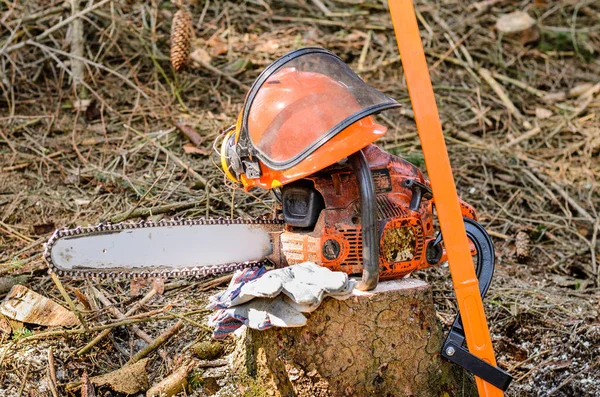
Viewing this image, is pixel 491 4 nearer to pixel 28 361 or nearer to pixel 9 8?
pixel 9 8

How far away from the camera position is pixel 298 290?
2420mm

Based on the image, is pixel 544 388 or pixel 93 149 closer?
pixel 544 388

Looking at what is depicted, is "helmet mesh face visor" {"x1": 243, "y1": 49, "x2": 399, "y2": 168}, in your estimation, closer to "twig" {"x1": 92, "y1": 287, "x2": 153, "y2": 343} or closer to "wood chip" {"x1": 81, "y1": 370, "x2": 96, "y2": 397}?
"twig" {"x1": 92, "y1": 287, "x2": 153, "y2": 343}

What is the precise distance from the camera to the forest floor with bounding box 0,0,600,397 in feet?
10.4

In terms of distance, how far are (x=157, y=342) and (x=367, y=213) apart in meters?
1.11

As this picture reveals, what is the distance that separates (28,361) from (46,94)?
266cm

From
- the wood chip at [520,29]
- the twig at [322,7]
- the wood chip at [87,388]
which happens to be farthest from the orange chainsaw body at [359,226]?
the wood chip at [520,29]

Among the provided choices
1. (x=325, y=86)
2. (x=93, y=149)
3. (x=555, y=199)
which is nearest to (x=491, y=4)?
(x=555, y=199)

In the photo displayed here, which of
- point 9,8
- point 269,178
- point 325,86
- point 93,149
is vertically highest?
point 325,86

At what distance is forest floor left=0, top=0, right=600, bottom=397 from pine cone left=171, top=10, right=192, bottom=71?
379 millimetres

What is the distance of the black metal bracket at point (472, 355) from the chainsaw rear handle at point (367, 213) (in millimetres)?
404

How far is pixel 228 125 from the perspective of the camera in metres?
4.69

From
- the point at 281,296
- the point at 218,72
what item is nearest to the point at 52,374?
the point at 281,296

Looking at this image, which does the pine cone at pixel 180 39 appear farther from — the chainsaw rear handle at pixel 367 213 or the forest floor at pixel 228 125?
the chainsaw rear handle at pixel 367 213
